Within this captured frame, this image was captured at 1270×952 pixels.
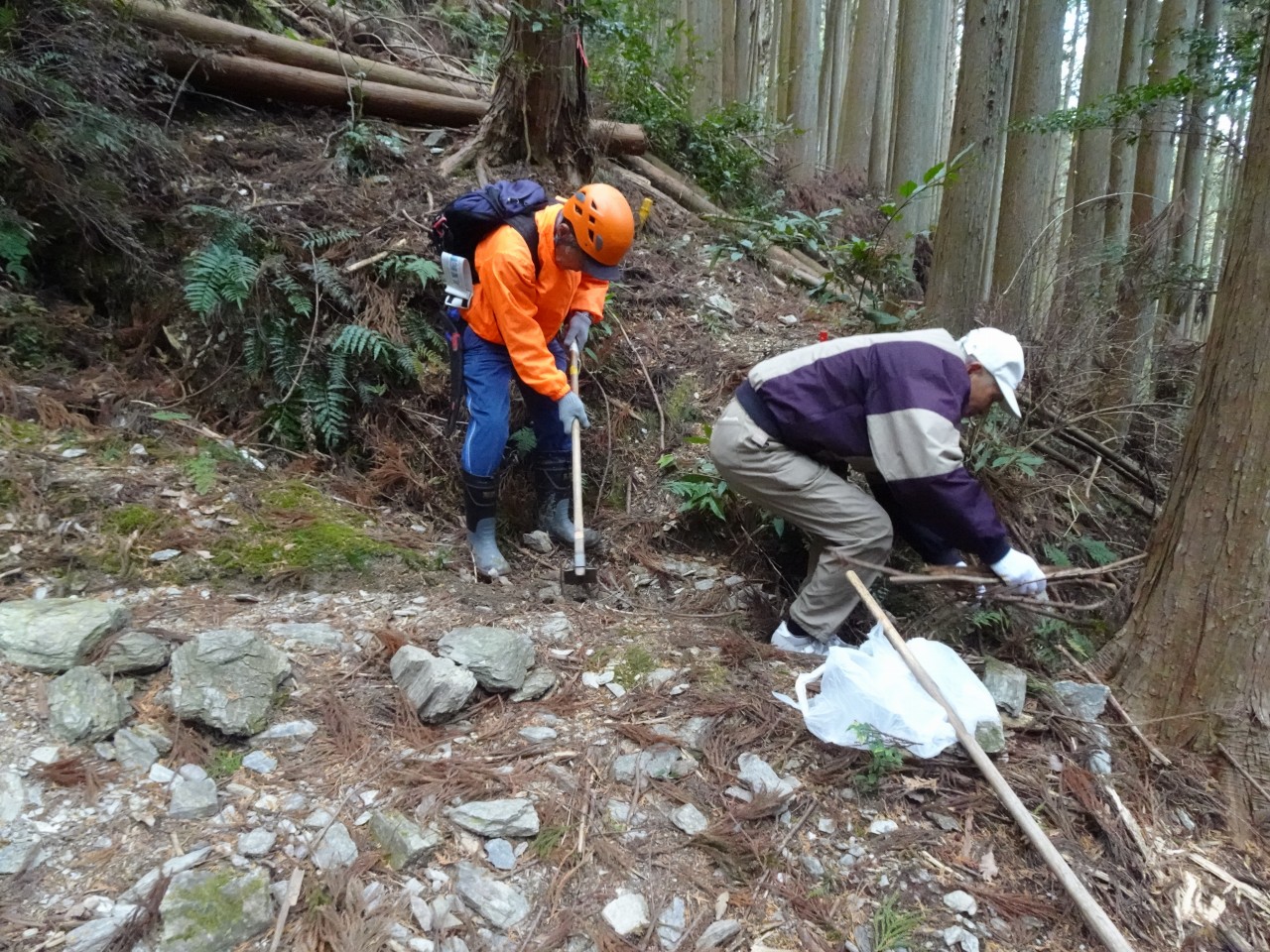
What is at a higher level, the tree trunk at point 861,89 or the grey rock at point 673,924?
the tree trunk at point 861,89

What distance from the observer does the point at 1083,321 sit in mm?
4441

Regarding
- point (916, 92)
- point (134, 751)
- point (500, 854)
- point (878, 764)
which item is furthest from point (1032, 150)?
point (134, 751)

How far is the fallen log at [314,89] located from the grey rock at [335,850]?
5815 millimetres

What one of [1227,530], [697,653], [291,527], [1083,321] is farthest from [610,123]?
[1227,530]

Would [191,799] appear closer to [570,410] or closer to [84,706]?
[84,706]

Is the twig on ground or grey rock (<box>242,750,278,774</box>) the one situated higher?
the twig on ground

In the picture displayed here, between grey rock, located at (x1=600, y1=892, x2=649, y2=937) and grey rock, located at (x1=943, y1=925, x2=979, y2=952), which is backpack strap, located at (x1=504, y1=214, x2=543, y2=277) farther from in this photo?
grey rock, located at (x1=943, y1=925, x2=979, y2=952)

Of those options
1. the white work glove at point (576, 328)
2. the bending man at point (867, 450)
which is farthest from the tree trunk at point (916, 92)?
the bending man at point (867, 450)

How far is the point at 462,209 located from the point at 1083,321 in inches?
144

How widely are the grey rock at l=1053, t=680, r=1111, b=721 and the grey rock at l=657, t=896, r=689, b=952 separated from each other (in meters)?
1.68

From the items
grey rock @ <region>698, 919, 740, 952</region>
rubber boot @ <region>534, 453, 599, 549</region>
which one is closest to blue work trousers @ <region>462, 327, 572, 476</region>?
rubber boot @ <region>534, 453, 599, 549</region>

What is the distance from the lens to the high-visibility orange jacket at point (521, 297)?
375 cm

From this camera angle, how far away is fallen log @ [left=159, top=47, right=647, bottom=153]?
579 cm

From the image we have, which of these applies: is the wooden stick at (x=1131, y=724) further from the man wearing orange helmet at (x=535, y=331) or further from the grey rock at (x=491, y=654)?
the man wearing orange helmet at (x=535, y=331)
